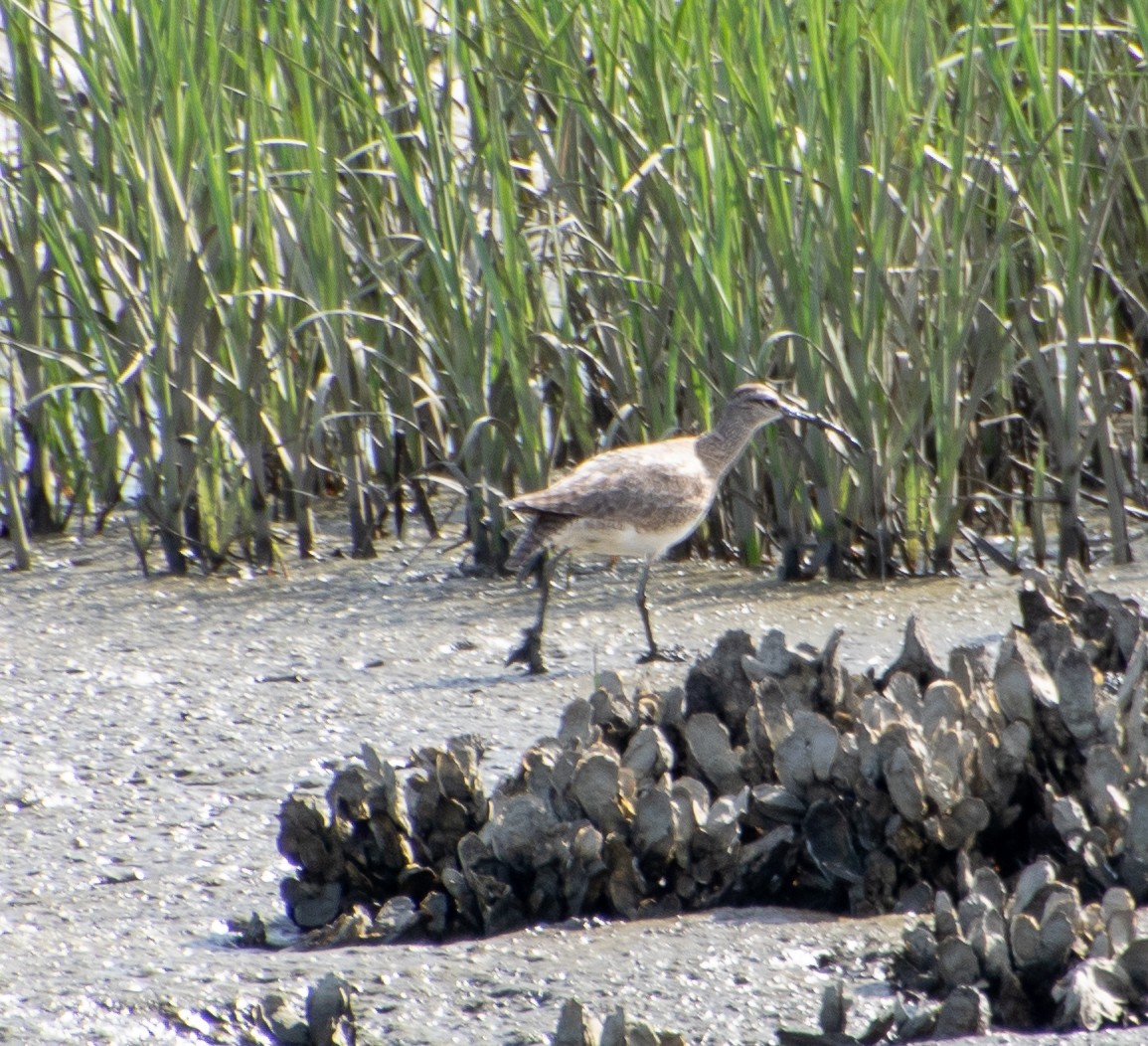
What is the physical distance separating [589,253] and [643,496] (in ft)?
3.37

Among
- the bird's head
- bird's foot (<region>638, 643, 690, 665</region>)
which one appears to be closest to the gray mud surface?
bird's foot (<region>638, 643, 690, 665</region>)

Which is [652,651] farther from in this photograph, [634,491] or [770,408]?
[770,408]

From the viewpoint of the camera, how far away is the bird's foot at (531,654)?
4.43 meters

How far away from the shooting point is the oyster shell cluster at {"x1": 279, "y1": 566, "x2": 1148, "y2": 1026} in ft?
8.97

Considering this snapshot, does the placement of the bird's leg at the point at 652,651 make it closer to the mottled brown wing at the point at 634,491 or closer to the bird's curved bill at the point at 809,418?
the mottled brown wing at the point at 634,491

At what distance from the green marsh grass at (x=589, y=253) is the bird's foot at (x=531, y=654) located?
0.78 metres

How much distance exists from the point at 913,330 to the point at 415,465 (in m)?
1.76

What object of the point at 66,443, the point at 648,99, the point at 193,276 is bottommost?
the point at 66,443

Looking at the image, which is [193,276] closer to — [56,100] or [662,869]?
[56,100]

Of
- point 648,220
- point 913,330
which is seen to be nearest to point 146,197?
point 648,220

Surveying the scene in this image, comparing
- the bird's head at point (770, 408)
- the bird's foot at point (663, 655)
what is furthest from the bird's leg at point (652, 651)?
the bird's head at point (770, 408)

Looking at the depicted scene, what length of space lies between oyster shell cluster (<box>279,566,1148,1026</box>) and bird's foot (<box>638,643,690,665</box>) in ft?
4.78

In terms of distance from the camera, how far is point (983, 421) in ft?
17.1

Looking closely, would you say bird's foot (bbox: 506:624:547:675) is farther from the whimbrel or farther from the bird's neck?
the bird's neck
